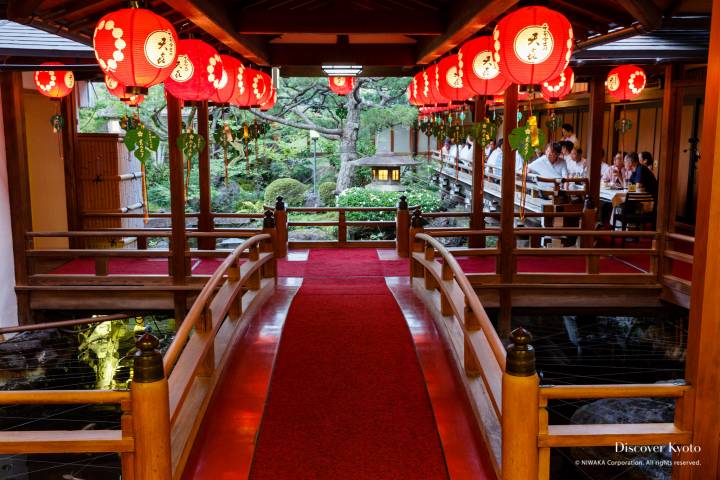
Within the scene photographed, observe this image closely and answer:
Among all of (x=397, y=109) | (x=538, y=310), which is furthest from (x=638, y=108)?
(x=538, y=310)

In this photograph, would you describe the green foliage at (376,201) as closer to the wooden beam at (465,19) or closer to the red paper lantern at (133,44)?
the wooden beam at (465,19)

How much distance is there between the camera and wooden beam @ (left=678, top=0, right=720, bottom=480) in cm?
342

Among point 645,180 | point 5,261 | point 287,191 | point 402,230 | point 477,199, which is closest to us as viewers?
point 5,261

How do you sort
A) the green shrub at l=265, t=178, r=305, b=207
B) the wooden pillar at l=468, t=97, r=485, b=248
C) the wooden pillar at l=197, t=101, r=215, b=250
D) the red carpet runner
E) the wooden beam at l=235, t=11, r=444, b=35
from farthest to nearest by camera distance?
the green shrub at l=265, t=178, r=305, b=207
the wooden pillar at l=197, t=101, r=215, b=250
the wooden pillar at l=468, t=97, r=485, b=248
the wooden beam at l=235, t=11, r=444, b=35
the red carpet runner

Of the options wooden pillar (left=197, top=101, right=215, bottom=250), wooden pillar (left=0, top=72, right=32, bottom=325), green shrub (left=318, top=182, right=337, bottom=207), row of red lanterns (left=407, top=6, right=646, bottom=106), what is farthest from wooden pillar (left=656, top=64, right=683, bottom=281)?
green shrub (left=318, top=182, right=337, bottom=207)

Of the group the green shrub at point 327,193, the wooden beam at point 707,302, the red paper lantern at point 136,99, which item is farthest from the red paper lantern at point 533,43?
the green shrub at point 327,193

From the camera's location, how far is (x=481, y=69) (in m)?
7.12

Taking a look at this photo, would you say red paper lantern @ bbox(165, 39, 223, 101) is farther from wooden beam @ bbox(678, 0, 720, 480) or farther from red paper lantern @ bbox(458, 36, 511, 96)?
wooden beam @ bbox(678, 0, 720, 480)

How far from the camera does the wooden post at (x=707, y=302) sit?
3424 mm

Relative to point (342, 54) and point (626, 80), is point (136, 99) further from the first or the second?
point (626, 80)

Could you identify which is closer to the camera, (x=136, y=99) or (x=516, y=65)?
(x=516, y=65)

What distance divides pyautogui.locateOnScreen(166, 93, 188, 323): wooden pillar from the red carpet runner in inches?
81.0

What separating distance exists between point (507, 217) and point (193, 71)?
4574mm

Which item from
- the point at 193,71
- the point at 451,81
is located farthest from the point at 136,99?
the point at 451,81
